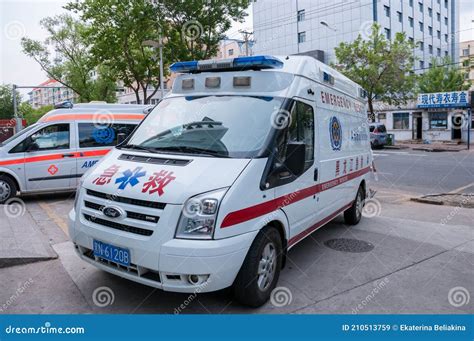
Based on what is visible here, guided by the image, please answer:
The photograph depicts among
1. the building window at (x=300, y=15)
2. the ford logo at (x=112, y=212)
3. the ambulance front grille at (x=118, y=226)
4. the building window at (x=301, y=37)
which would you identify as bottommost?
the ambulance front grille at (x=118, y=226)

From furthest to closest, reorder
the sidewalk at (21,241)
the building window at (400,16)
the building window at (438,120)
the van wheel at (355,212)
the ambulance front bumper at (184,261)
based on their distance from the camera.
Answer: the building window at (400,16) < the building window at (438,120) < the van wheel at (355,212) < the sidewalk at (21,241) < the ambulance front bumper at (184,261)

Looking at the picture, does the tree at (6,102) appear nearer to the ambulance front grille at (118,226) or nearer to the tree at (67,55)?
the tree at (67,55)

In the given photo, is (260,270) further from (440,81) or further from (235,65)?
(440,81)

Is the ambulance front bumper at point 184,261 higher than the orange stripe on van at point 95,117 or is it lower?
Result: lower

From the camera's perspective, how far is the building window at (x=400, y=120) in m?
36.8

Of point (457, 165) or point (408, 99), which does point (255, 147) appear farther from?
point (408, 99)

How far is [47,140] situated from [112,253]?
639cm

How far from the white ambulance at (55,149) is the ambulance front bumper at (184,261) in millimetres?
5888

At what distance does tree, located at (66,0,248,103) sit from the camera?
18.2m

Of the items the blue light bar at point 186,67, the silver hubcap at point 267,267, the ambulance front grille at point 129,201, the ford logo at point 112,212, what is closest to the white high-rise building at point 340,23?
the blue light bar at point 186,67

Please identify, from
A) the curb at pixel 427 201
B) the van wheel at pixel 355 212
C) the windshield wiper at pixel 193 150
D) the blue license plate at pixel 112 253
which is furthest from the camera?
the curb at pixel 427 201

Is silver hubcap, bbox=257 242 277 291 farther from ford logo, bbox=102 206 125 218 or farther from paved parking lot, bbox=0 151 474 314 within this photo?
ford logo, bbox=102 206 125 218

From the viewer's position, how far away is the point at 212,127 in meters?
4.12

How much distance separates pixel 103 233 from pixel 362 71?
3083cm
